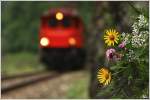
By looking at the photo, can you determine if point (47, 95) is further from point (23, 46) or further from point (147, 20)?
point (23, 46)

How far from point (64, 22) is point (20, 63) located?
404 cm

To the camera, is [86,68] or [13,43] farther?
[13,43]

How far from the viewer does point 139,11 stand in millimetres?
4605

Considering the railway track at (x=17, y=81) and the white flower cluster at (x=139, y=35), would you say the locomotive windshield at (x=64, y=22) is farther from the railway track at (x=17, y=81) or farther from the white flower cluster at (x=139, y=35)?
the white flower cluster at (x=139, y=35)

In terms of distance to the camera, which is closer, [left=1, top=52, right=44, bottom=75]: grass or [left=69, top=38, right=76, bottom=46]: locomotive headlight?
[left=69, top=38, right=76, bottom=46]: locomotive headlight

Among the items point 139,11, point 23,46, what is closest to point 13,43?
point 23,46

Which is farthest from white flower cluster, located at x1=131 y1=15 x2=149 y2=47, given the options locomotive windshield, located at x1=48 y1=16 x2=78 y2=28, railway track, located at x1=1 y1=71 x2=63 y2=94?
locomotive windshield, located at x1=48 y1=16 x2=78 y2=28

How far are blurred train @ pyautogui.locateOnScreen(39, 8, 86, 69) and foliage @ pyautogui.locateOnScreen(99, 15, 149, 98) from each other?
16.8m

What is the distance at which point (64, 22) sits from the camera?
22297mm

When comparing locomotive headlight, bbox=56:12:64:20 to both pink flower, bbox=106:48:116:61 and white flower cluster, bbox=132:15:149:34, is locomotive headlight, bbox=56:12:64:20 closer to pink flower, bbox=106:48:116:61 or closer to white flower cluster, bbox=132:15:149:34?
white flower cluster, bbox=132:15:149:34

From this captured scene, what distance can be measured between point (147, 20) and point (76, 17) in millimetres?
17962

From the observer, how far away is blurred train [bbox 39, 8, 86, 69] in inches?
857

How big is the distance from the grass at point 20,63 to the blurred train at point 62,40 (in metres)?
0.98

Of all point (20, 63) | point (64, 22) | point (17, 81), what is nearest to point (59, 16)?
point (64, 22)
